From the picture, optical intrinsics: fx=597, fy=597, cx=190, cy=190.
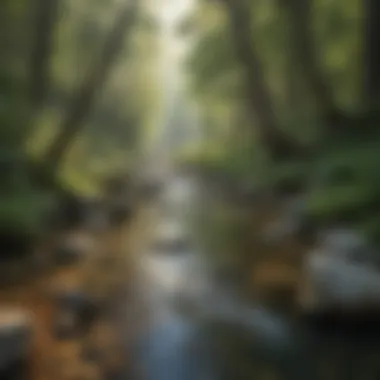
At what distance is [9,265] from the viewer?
1399 millimetres

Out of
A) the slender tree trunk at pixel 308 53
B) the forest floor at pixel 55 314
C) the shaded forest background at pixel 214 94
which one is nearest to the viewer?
the forest floor at pixel 55 314

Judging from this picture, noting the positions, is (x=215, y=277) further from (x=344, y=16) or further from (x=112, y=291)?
(x=344, y=16)

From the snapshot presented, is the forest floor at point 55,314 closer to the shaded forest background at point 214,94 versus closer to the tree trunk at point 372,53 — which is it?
the shaded forest background at point 214,94

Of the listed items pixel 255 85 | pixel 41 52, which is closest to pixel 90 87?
pixel 41 52

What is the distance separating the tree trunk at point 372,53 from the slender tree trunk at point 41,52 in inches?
32.9

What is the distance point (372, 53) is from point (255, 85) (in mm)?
329

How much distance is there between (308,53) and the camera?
1675 millimetres

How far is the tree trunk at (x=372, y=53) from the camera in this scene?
5.14 feet

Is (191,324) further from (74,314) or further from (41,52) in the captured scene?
(41,52)

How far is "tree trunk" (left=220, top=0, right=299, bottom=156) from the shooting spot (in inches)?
A: 62.6

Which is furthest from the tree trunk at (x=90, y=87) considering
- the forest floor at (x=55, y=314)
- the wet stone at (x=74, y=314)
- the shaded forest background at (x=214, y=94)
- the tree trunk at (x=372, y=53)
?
the tree trunk at (x=372, y=53)

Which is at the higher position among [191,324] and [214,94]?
[214,94]

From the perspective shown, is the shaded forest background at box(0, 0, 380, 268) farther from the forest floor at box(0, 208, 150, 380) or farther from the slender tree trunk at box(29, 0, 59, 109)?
the forest floor at box(0, 208, 150, 380)

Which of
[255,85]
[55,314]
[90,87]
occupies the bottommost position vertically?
[55,314]
